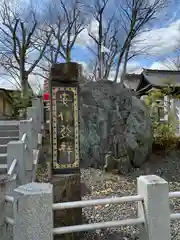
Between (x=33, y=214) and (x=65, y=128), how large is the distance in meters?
1.43

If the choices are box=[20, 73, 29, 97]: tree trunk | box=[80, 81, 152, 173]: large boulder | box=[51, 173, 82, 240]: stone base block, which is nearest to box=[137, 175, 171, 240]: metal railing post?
box=[51, 173, 82, 240]: stone base block

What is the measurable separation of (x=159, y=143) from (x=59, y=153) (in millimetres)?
6223

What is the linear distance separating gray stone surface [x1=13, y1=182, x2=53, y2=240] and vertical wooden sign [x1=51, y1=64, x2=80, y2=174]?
3.69ft

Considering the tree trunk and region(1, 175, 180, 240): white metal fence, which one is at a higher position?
the tree trunk

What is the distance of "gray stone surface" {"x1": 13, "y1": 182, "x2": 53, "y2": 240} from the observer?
92.5 inches

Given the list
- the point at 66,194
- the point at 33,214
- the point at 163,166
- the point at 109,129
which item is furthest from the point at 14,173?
the point at 163,166

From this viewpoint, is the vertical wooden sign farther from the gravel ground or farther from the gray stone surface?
the gravel ground

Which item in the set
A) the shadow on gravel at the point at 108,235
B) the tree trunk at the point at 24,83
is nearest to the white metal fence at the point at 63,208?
the shadow on gravel at the point at 108,235

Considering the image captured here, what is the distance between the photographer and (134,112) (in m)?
8.05

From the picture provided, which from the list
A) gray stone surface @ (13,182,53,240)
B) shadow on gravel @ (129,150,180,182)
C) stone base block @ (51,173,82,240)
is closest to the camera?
gray stone surface @ (13,182,53,240)

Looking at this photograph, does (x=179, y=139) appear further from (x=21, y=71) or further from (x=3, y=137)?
(x=21, y=71)

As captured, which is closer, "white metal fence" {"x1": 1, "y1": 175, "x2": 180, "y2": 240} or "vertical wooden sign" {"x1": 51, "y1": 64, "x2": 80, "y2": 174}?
"white metal fence" {"x1": 1, "y1": 175, "x2": 180, "y2": 240}

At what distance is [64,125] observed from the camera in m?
3.55

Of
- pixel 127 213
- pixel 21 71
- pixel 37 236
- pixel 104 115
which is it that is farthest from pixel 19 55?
pixel 37 236
